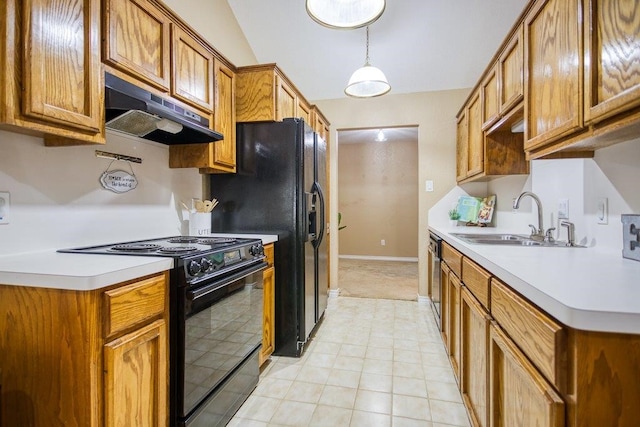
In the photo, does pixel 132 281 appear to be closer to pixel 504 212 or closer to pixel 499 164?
pixel 499 164

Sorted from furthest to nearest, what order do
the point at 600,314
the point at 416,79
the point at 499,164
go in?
the point at 416,79 < the point at 499,164 < the point at 600,314

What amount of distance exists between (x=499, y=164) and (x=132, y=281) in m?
2.52

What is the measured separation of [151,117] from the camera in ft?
4.95

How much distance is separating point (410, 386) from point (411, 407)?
20 cm

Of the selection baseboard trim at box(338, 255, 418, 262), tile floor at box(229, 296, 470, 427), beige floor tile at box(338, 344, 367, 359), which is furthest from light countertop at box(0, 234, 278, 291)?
baseboard trim at box(338, 255, 418, 262)

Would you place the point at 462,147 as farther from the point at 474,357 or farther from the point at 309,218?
the point at 474,357

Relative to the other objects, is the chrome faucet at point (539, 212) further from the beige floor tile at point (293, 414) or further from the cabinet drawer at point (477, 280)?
the beige floor tile at point (293, 414)

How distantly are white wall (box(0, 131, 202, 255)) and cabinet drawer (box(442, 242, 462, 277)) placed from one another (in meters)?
1.87

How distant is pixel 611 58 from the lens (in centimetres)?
98

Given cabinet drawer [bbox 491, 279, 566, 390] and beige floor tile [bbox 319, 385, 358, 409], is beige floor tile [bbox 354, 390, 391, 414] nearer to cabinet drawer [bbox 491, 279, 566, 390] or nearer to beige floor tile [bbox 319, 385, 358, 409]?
beige floor tile [bbox 319, 385, 358, 409]

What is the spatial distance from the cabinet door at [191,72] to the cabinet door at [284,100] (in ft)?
1.62

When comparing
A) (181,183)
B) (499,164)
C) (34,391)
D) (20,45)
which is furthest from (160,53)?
(499,164)

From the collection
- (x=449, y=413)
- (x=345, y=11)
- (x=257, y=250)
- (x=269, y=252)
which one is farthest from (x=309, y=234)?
(x=345, y=11)

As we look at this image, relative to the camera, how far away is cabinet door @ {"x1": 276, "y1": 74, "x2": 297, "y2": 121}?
2.35m
